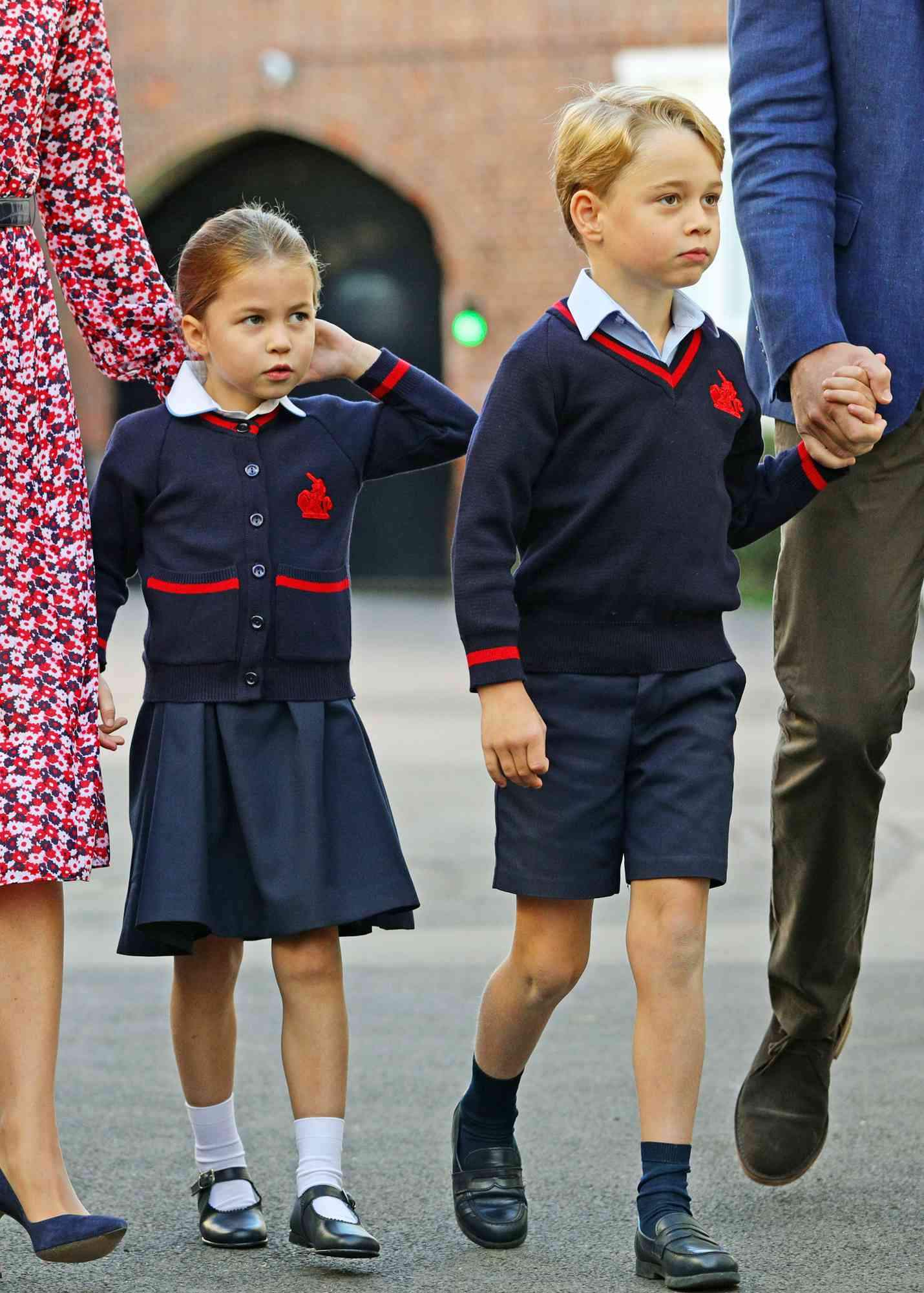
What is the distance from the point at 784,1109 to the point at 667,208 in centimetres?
148

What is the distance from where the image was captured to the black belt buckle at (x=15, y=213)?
10.1 feet

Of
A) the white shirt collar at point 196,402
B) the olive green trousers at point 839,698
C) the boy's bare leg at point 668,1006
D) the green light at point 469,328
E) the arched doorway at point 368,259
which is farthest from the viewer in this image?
the arched doorway at point 368,259

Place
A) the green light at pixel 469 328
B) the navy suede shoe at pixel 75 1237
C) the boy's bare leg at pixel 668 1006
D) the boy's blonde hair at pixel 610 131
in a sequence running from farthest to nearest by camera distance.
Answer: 1. the green light at pixel 469 328
2. the boy's blonde hair at pixel 610 131
3. the boy's bare leg at pixel 668 1006
4. the navy suede shoe at pixel 75 1237

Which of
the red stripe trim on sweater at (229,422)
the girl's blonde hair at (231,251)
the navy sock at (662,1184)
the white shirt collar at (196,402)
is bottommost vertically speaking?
the navy sock at (662,1184)

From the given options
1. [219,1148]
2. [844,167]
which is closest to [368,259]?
[844,167]

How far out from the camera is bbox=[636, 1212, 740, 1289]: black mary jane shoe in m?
2.89

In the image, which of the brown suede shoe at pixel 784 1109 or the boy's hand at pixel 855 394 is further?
the brown suede shoe at pixel 784 1109

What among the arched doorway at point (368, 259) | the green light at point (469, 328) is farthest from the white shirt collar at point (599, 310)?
the arched doorway at point (368, 259)

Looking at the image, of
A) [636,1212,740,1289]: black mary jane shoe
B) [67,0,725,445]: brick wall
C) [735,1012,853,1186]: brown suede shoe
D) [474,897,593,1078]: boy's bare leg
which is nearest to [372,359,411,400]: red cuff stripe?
[474,897,593,1078]: boy's bare leg

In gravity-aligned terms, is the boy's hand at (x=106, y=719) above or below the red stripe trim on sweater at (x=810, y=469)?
below

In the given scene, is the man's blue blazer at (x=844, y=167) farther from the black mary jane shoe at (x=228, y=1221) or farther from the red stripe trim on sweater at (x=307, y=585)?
the black mary jane shoe at (x=228, y=1221)

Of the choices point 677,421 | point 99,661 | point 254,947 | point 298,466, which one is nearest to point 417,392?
point 298,466

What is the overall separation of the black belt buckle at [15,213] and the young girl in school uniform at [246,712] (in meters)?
0.27

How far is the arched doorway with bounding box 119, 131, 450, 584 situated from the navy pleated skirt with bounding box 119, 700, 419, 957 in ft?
53.6
